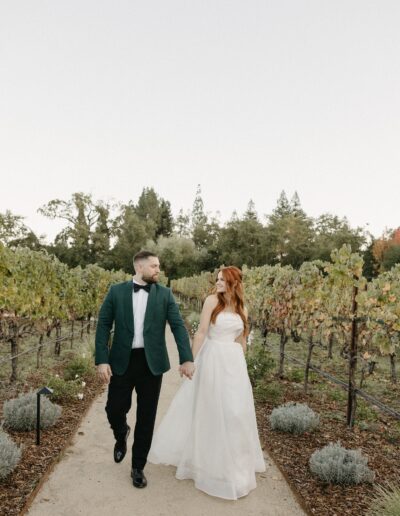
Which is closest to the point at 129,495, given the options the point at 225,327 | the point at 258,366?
the point at 225,327

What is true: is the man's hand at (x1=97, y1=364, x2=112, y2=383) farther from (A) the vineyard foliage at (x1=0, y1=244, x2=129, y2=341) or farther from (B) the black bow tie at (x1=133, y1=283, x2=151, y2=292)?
(A) the vineyard foliage at (x1=0, y1=244, x2=129, y2=341)

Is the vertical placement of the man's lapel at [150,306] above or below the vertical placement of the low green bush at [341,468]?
above

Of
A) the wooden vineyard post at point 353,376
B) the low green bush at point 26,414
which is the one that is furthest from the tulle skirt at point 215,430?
the wooden vineyard post at point 353,376

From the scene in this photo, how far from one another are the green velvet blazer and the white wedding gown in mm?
374

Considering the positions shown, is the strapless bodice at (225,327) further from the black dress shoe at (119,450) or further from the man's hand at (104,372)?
the black dress shoe at (119,450)

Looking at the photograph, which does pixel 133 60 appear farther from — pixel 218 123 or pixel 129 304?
pixel 129 304

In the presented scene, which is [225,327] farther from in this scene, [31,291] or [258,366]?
[31,291]

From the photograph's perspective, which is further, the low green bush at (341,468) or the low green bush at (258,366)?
the low green bush at (258,366)

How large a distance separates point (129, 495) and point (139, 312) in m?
1.38

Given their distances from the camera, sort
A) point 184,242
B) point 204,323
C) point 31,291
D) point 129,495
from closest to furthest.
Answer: point 129,495 < point 204,323 < point 31,291 < point 184,242

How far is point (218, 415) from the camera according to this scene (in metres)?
3.46

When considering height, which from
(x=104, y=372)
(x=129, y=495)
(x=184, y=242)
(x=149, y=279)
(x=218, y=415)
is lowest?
(x=129, y=495)

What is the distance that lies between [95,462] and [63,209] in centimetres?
5011

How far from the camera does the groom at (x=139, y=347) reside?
3328 mm
